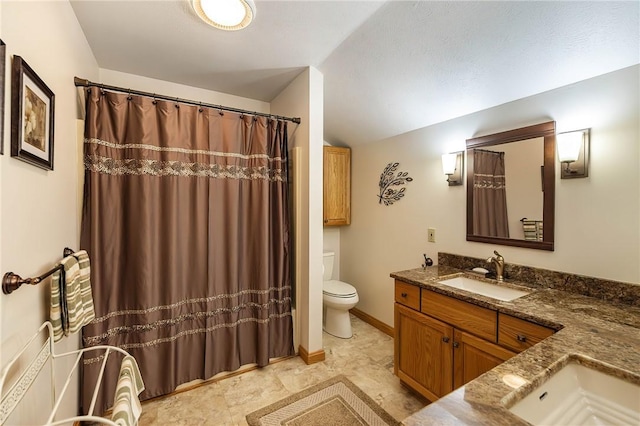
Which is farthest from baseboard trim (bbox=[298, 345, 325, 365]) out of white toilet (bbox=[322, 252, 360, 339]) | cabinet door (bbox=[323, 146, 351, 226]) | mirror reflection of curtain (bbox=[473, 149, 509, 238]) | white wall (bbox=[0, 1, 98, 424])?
mirror reflection of curtain (bbox=[473, 149, 509, 238])

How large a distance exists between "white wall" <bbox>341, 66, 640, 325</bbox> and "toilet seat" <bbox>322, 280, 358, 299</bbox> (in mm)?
364

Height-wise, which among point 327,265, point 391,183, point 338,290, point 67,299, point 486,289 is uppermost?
point 391,183

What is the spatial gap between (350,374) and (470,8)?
8.13ft

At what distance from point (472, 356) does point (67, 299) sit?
1.98m

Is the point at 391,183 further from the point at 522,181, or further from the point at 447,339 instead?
the point at 447,339

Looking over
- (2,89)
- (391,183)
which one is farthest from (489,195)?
(2,89)

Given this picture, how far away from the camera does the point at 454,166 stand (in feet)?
6.91

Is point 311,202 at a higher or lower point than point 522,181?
lower

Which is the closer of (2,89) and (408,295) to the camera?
(2,89)

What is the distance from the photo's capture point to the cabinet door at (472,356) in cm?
134

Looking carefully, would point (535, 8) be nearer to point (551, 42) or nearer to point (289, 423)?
point (551, 42)

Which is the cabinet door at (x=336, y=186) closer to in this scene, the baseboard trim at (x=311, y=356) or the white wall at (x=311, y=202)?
the white wall at (x=311, y=202)

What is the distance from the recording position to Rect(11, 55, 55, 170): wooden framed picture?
87 centimetres

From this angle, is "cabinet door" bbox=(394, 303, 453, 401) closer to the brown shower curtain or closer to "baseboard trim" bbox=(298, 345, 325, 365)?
"baseboard trim" bbox=(298, 345, 325, 365)
